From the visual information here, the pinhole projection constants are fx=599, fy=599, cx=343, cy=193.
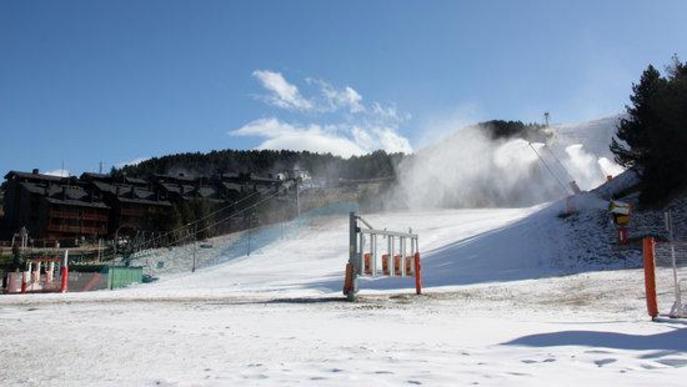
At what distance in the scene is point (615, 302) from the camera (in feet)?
51.0

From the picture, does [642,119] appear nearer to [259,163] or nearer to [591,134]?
[591,134]

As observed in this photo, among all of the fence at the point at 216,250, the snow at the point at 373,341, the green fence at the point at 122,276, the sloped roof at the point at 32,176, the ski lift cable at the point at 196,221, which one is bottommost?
the snow at the point at 373,341

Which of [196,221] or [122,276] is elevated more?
[196,221]

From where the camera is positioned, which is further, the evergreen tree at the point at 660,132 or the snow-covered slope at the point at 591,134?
the snow-covered slope at the point at 591,134

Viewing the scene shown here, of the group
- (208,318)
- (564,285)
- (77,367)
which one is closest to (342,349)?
(77,367)

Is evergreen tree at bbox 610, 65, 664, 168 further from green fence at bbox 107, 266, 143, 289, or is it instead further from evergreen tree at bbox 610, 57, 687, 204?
green fence at bbox 107, 266, 143, 289

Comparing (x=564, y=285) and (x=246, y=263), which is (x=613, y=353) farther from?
(x=246, y=263)

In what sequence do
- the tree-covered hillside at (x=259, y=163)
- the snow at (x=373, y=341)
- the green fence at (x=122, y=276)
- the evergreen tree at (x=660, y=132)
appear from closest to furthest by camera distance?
the snow at (x=373, y=341)
the green fence at (x=122, y=276)
the evergreen tree at (x=660, y=132)
the tree-covered hillside at (x=259, y=163)

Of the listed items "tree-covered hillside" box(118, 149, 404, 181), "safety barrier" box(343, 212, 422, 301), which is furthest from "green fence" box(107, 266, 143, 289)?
"tree-covered hillside" box(118, 149, 404, 181)

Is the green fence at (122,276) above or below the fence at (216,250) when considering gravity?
below

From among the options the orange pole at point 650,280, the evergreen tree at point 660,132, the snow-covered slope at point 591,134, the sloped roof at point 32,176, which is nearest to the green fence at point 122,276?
the orange pole at point 650,280

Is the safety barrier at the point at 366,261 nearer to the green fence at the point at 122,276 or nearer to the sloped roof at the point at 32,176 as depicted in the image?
the green fence at the point at 122,276

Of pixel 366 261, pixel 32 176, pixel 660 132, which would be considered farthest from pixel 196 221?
pixel 366 261

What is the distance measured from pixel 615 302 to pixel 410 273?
7.01 meters
